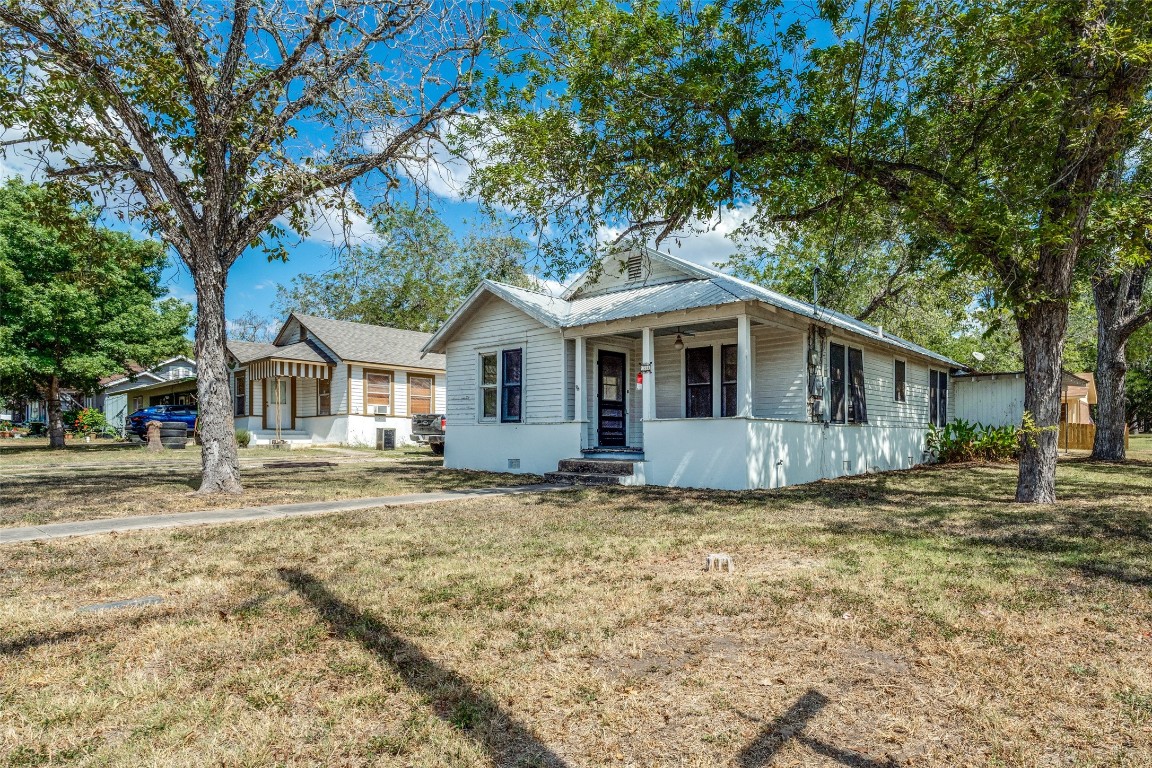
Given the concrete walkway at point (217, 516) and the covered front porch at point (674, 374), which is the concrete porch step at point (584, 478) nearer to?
the covered front porch at point (674, 374)

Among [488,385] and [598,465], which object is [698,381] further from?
[488,385]

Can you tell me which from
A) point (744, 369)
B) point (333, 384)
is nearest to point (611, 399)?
point (744, 369)

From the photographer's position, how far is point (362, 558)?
579 centimetres

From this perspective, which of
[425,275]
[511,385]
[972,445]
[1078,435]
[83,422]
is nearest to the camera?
[511,385]

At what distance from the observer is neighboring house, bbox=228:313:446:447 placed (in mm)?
24859

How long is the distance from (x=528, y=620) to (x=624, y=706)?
4.09 feet

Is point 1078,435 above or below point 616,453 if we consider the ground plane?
below

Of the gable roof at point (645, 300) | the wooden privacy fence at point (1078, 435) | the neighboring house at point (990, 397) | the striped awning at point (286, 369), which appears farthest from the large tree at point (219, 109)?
the wooden privacy fence at point (1078, 435)

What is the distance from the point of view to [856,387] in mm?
14727

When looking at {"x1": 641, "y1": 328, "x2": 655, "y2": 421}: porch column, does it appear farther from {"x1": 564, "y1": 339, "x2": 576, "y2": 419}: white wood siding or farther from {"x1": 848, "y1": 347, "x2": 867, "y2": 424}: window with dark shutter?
{"x1": 848, "y1": 347, "x2": 867, "y2": 424}: window with dark shutter

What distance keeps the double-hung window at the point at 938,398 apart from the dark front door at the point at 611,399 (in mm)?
9909

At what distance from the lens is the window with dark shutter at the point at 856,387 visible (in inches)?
572

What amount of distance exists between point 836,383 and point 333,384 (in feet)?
61.1

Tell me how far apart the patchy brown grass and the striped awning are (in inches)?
314
